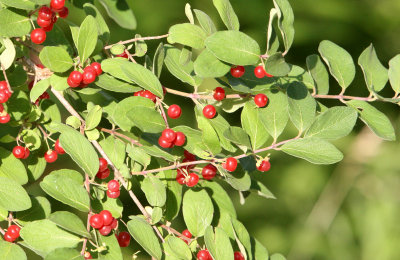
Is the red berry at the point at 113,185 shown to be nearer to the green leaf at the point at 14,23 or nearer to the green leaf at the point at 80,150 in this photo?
the green leaf at the point at 80,150

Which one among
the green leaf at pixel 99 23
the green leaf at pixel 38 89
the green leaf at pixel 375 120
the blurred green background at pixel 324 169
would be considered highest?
the green leaf at pixel 99 23

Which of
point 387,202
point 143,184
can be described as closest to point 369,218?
point 387,202


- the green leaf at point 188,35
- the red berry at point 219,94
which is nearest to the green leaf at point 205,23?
the green leaf at point 188,35

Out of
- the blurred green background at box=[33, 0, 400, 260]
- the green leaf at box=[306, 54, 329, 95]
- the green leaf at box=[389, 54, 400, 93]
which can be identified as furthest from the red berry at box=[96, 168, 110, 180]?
the blurred green background at box=[33, 0, 400, 260]

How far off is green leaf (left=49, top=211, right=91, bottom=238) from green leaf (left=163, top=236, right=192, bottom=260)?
145 millimetres

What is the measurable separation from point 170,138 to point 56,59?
9.8 inches

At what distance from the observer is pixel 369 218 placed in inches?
111

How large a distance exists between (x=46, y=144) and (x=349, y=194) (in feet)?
8.06

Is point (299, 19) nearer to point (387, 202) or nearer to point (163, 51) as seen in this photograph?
point (387, 202)

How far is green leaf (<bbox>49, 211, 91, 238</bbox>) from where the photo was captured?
95cm

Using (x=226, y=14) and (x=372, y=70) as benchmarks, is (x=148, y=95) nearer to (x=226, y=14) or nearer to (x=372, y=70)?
(x=226, y=14)

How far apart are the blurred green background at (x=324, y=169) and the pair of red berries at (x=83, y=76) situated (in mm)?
1869

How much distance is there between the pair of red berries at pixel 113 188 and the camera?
1035mm

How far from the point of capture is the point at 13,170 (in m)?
1.14
